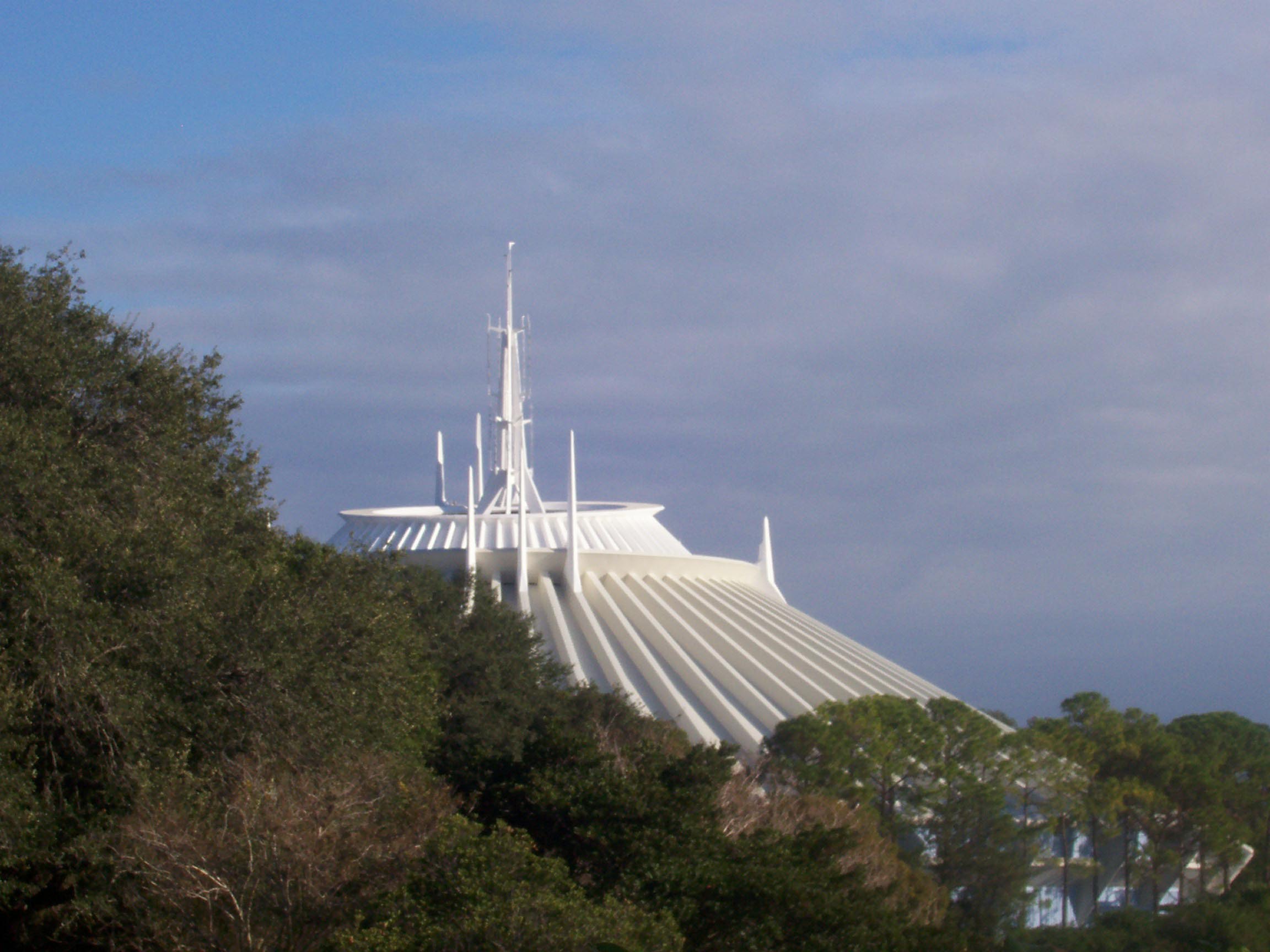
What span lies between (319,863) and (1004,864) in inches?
656

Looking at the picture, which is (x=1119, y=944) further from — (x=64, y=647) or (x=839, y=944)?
(x=64, y=647)

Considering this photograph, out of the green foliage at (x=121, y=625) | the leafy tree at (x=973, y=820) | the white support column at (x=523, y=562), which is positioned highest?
the white support column at (x=523, y=562)

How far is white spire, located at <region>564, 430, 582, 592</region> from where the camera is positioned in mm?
36844

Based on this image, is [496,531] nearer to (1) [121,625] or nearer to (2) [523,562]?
(2) [523,562]

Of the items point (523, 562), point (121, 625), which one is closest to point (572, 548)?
point (523, 562)

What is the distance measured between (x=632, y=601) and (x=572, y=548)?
223cm

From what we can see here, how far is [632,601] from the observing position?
3741 cm

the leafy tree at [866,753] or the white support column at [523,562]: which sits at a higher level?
the white support column at [523,562]

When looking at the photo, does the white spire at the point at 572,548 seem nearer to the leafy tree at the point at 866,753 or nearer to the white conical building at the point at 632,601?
the white conical building at the point at 632,601

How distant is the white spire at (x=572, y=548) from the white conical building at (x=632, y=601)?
4cm

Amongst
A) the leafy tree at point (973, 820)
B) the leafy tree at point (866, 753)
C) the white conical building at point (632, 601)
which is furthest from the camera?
the white conical building at point (632, 601)

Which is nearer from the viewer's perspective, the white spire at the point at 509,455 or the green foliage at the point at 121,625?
the green foliage at the point at 121,625

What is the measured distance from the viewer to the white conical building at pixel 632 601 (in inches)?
1287

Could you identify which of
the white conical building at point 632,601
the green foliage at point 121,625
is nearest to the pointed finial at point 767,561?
the white conical building at point 632,601
